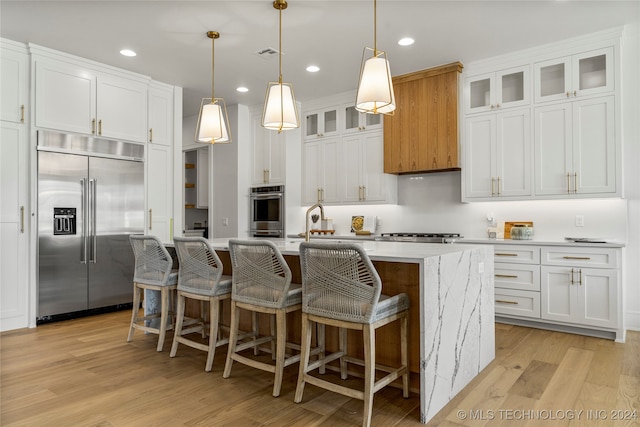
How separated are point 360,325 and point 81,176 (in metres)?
3.68

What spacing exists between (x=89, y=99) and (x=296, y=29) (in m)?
2.45

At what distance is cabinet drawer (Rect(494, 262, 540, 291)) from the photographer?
154 inches

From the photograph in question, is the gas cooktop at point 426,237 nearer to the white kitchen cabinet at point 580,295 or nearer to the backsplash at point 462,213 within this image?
the backsplash at point 462,213

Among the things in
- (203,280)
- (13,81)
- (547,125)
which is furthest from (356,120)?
(13,81)

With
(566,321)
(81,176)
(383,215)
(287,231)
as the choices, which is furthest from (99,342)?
(566,321)

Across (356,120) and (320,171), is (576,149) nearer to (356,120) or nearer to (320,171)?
(356,120)

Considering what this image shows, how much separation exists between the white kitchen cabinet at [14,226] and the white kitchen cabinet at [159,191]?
1.26m

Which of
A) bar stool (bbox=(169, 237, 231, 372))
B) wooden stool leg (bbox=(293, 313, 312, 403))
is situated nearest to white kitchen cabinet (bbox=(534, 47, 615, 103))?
wooden stool leg (bbox=(293, 313, 312, 403))

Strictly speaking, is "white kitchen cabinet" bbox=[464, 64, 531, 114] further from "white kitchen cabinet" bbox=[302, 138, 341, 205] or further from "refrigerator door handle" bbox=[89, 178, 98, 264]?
"refrigerator door handle" bbox=[89, 178, 98, 264]

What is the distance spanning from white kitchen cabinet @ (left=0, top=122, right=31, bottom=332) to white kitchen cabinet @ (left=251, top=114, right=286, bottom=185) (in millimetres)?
2927

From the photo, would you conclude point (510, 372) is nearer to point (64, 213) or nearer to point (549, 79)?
point (549, 79)

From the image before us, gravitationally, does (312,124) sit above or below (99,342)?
above

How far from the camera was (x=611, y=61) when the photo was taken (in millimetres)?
3777

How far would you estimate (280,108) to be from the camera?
3146mm
